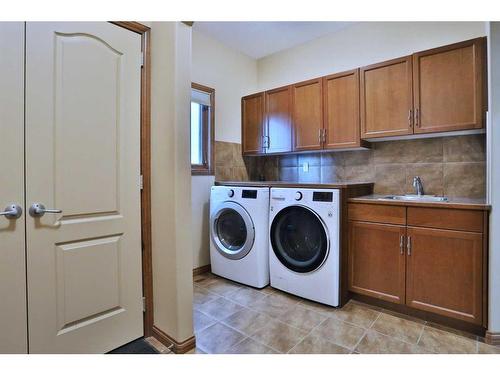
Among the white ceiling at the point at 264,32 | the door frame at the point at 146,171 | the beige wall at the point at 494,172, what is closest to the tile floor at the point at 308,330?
the beige wall at the point at 494,172

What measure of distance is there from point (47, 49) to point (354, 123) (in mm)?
2330

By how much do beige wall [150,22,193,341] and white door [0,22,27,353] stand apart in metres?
0.66

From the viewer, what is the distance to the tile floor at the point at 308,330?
1.71m

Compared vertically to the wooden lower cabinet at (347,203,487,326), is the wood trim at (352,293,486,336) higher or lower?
lower

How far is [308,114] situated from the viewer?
9.45 feet

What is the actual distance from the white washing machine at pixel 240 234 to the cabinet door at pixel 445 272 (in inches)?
47.4

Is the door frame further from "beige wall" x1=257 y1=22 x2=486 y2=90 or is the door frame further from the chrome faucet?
the chrome faucet

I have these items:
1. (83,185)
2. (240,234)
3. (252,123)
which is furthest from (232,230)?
(83,185)

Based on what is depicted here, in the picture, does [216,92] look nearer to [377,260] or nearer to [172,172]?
[172,172]

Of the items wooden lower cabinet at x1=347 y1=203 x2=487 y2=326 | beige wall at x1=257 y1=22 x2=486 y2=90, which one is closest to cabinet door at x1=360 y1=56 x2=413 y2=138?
beige wall at x1=257 y1=22 x2=486 y2=90

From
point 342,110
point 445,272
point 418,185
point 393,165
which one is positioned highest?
point 342,110

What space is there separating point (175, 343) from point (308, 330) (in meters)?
0.90

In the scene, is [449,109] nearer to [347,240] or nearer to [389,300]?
[347,240]

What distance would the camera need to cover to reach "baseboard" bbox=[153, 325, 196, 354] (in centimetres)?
164
